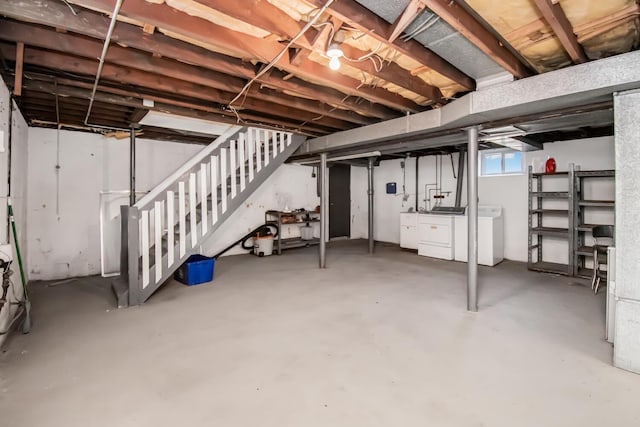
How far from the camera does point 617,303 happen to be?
2238 mm

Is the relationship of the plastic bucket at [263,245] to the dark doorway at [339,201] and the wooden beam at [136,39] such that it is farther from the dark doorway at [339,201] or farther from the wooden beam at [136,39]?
the wooden beam at [136,39]

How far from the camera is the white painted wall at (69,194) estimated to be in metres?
4.34

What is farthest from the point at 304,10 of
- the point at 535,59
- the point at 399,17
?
the point at 535,59

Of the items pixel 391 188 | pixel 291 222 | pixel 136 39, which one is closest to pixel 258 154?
pixel 291 222

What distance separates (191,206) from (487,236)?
187 inches

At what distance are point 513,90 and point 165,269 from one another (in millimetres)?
4020

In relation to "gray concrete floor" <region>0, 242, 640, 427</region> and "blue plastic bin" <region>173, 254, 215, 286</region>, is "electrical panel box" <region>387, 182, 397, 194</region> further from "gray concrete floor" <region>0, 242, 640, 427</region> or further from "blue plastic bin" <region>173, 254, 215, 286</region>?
"blue plastic bin" <region>173, 254, 215, 286</region>

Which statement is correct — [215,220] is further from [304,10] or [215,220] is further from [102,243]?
[304,10]

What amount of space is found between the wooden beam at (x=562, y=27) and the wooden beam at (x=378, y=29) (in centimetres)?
73

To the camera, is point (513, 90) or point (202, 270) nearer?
point (513, 90)

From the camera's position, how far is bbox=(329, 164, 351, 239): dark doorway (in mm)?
7863

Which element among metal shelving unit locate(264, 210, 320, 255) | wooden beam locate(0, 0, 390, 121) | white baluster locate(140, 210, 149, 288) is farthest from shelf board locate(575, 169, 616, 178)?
white baluster locate(140, 210, 149, 288)

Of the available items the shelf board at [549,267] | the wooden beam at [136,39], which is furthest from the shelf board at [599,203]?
the wooden beam at [136,39]

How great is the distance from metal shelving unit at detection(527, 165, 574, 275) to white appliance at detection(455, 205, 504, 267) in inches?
19.4
